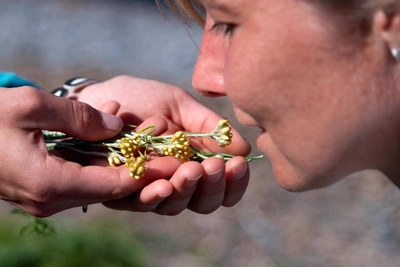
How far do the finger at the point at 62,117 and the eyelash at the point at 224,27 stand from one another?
59 centimetres

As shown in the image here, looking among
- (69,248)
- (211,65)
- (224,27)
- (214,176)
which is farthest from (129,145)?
(69,248)

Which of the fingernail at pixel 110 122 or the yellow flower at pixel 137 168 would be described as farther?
the fingernail at pixel 110 122

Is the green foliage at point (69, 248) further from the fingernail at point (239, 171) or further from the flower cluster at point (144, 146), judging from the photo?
the fingernail at point (239, 171)

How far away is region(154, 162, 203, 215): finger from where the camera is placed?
197cm

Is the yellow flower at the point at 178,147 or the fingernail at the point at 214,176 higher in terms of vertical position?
the yellow flower at the point at 178,147

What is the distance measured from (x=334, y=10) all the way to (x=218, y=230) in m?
3.25

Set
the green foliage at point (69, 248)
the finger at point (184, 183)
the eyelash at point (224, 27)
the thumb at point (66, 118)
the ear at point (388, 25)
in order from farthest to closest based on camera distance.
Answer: the green foliage at point (69, 248)
the thumb at point (66, 118)
the finger at point (184, 183)
the eyelash at point (224, 27)
the ear at point (388, 25)

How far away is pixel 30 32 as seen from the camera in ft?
25.0

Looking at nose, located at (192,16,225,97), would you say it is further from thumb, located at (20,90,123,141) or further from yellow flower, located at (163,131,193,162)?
thumb, located at (20,90,123,141)

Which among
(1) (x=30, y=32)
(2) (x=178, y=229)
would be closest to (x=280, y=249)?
(2) (x=178, y=229)

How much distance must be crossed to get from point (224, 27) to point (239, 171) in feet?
1.89

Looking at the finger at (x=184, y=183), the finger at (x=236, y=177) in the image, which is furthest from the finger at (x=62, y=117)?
the finger at (x=236, y=177)

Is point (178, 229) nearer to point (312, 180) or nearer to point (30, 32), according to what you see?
point (312, 180)

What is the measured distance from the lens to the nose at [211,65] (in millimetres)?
1776
